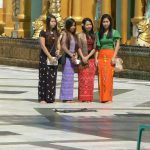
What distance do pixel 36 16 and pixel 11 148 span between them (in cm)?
3043

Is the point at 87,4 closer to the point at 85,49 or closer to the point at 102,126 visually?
the point at 85,49

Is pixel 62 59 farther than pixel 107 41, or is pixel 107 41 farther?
pixel 107 41

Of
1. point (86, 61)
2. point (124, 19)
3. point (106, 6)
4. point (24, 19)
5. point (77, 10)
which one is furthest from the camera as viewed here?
point (24, 19)

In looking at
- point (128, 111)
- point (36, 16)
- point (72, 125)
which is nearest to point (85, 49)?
point (128, 111)

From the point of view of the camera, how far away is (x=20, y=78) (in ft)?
79.2

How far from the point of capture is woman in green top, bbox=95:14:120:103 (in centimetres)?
1609

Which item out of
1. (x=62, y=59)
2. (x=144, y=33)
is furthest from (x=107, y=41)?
(x=144, y=33)

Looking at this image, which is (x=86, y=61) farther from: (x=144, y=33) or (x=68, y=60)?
(x=144, y=33)

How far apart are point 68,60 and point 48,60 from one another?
505mm

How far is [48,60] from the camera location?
15.8 meters

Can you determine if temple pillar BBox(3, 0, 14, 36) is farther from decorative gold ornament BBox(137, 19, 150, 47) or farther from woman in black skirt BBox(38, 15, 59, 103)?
woman in black skirt BBox(38, 15, 59, 103)

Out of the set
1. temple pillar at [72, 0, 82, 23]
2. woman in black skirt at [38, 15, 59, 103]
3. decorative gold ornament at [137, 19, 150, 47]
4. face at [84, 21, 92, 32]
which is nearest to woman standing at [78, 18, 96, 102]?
face at [84, 21, 92, 32]

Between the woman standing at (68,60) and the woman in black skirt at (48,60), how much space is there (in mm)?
253

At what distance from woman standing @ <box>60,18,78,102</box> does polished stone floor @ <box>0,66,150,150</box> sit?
27 centimetres
